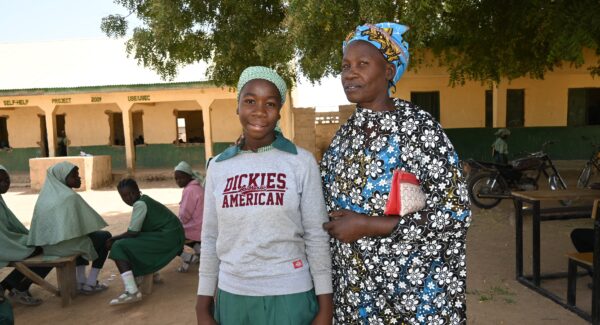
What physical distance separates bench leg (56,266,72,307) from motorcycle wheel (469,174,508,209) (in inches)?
256

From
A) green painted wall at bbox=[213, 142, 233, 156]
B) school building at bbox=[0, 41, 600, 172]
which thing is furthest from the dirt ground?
green painted wall at bbox=[213, 142, 233, 156]

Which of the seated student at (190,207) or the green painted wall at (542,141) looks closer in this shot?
the seated student at (190,207)

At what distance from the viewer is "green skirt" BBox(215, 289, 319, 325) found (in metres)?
1.63

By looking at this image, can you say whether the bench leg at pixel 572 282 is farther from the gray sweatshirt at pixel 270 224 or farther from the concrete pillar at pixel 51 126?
the concrete pillar at pixel 51 126

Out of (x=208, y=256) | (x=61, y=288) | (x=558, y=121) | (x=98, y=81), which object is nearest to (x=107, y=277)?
(x=61, y=288)

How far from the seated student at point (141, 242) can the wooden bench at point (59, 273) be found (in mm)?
427

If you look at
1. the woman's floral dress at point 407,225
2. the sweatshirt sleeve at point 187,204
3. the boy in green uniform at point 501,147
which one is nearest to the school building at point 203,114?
the boy in green uniform at point 501,147

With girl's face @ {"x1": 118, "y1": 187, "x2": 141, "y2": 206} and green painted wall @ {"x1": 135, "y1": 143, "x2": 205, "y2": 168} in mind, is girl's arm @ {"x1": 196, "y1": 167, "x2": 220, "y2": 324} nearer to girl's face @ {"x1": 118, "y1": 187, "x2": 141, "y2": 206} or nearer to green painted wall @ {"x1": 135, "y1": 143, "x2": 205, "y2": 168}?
girl's face @ {"x1": 118, "y1": 187, "x2": 141, "y2": 206}

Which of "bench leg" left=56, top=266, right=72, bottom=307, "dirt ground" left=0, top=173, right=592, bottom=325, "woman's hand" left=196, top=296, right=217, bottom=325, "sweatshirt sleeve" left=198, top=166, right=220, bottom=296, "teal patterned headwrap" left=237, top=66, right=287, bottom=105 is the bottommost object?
"dirt ground" left=0, top=173, right=592, bottom=325

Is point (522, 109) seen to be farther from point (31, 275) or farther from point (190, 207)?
point (31, 275)

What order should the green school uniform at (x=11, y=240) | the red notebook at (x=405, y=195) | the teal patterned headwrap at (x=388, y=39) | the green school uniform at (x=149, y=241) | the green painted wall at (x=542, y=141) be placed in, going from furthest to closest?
1. the green painted wall at (x=542, y=141)
2. the green school uniform at (x=149, y=241)
3. the green school uniform at (x=11, y=240)
4. the teal patterned headwrap at (x=388, y=39)
5. the red notebook at (x=405, y=195)

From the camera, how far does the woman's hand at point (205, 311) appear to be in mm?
1733

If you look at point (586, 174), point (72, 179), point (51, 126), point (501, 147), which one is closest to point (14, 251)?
point (72, 179)

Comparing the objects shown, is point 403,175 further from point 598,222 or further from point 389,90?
point 598,222
